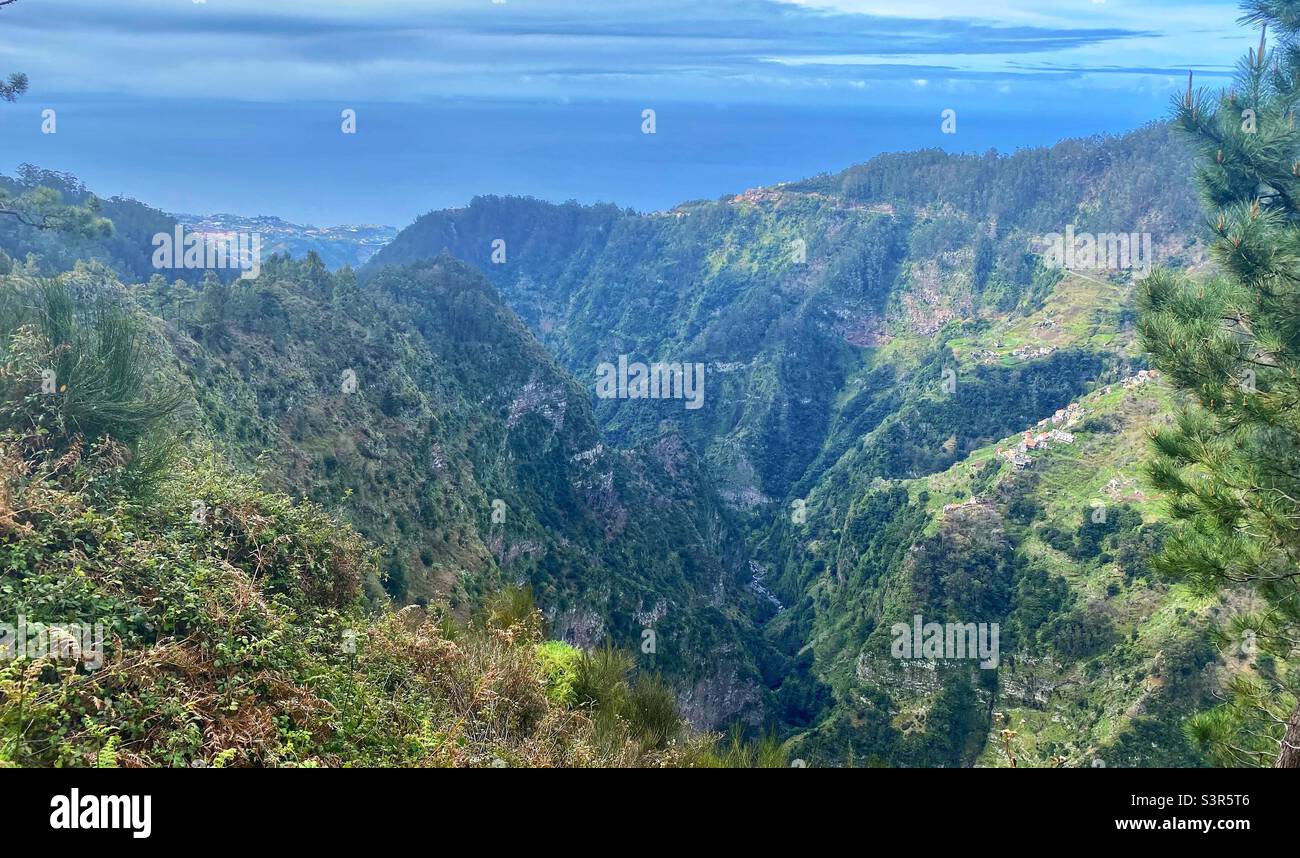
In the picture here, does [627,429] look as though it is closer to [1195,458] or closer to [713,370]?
[713,370]

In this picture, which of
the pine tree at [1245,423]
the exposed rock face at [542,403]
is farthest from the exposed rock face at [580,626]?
the pine tree at [1245,423]

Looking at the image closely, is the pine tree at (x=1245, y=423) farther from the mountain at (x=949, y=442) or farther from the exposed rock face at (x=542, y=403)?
the exposed rock face at (x=542, y=403)

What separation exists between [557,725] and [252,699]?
12.3 ft
